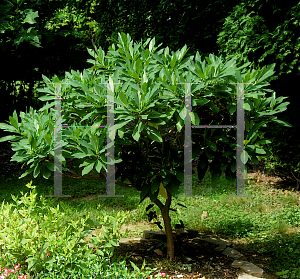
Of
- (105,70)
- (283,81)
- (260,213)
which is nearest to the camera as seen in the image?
(105,70)

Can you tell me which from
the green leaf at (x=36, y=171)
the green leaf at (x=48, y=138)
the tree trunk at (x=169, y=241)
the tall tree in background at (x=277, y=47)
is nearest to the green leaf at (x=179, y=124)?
the green leaf at (x=48, y=138)

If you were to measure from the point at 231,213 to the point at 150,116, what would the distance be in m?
3.09

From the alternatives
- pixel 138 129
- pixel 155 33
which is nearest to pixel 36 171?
pixel 138 129

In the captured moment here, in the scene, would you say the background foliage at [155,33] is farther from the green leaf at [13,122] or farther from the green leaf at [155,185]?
the green leaf at [155,185]

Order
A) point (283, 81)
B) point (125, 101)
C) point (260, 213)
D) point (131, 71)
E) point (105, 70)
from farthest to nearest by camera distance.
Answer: point (283, 81) < point (260, 213) < point (105, 70) < point (131, 71) < point (125, 101)

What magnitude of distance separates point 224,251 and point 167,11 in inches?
229

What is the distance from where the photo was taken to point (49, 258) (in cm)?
258

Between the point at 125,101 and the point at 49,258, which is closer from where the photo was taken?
the point at 125,101

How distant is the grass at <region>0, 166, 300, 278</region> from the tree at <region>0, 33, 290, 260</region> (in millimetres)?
792

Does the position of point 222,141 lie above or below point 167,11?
below

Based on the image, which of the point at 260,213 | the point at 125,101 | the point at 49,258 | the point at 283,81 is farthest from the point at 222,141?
the point at 283,81

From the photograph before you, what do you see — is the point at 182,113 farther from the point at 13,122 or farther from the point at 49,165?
the point at 13,122

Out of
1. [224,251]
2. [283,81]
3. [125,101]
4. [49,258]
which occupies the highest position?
[283,81]

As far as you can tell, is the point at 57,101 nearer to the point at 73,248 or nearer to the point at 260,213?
the point at 73,248
